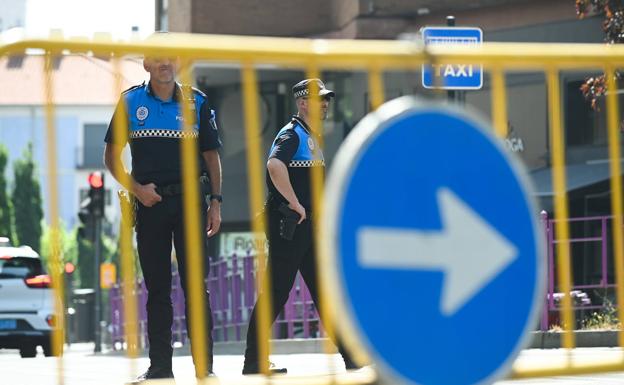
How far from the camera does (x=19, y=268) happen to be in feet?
74.5

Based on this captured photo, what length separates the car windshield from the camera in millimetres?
22672

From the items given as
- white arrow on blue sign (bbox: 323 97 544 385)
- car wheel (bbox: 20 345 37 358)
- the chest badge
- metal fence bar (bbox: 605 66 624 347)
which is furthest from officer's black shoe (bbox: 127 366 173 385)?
car wheel (bbox: 20 345 37 358)

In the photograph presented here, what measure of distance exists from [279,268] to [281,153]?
1.95 feet

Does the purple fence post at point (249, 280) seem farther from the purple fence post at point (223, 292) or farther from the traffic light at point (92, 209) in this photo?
the traffic light at point (92, 209)

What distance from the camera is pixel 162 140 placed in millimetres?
7383

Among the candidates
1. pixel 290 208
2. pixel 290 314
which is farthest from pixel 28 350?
pixel 290 208

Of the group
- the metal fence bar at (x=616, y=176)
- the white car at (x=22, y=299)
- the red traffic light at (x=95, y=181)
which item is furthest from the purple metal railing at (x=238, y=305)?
the metal fence bar at (x=616, y=176)

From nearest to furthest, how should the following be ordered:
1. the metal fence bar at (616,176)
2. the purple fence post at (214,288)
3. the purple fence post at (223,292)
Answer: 1. the metal fence bar at (616,176)
2. the purple fence post at (223,292)
3. the purple fence post at (214,288)

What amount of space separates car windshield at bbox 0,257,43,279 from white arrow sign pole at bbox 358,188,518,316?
18.6 meters

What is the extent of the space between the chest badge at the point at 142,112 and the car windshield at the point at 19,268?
15617 millimetres

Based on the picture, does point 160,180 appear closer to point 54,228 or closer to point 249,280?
point 54,228

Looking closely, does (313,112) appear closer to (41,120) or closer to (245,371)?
(41,120)

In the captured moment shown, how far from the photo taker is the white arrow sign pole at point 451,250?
170 inches

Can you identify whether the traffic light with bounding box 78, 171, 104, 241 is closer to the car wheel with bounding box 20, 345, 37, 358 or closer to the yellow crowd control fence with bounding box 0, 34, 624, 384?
the car wheel with bounding box 20, 345, 37, 358
